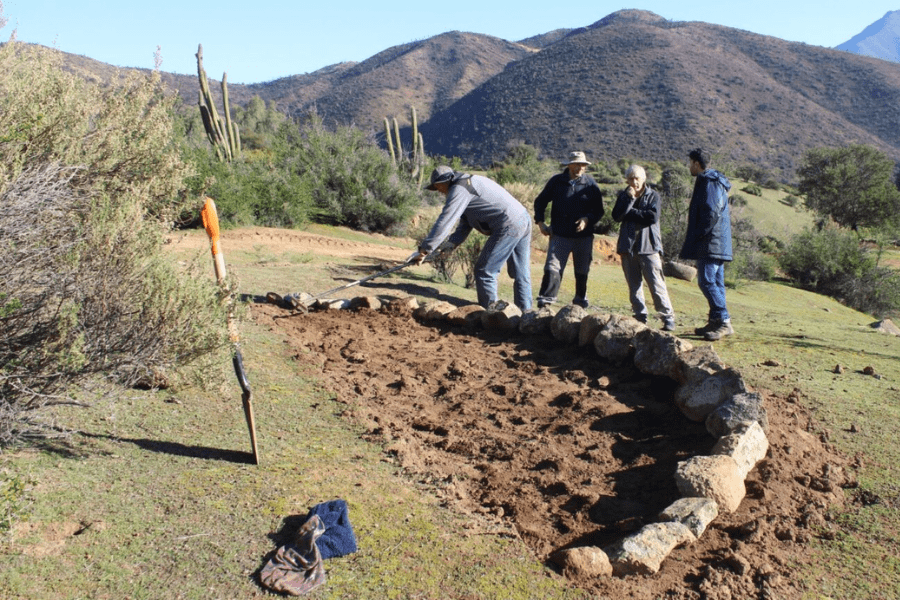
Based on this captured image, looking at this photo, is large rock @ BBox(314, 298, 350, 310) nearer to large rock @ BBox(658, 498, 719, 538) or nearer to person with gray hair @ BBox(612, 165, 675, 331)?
person with gray hair @ BBox(612, 165, 675, 331)

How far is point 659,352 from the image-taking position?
5141mm

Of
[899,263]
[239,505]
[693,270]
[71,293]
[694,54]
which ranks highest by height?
[694,54]

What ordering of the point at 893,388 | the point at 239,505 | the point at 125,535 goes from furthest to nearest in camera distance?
the point at 893,388 < the point at 239,505 < the point at 125,535

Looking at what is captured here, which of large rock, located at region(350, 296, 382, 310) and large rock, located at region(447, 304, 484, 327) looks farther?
large rock, located at region(350, 296, 382, 310)

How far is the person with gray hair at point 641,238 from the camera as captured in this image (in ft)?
22.3

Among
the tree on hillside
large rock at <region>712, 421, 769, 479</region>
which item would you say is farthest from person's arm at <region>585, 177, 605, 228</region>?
the tree on hillside

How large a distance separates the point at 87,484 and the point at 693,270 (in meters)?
12.8

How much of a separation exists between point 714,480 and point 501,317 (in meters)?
3.41

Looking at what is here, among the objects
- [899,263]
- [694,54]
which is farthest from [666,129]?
[899,263]

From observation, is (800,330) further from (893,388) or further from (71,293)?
(71,293)

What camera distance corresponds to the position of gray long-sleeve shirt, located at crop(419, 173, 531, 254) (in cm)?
680

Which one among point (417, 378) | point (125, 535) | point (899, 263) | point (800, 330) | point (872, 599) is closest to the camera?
point (872, 599)

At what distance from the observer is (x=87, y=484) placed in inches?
138

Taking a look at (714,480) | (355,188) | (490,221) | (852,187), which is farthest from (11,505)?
(852,187)
